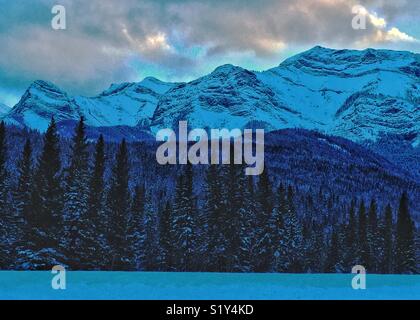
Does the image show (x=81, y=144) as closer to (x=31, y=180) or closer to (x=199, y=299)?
(x=31, y=180)

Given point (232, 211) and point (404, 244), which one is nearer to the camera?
point (232, 211)

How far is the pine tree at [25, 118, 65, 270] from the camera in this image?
216 ft

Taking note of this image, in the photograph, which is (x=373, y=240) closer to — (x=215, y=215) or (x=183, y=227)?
(x=215, y=215)

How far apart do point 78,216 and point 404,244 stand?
49.2m

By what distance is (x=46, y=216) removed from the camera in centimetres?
6875

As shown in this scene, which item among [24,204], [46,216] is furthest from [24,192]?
[46,216]

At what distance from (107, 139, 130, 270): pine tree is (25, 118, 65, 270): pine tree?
7.40m

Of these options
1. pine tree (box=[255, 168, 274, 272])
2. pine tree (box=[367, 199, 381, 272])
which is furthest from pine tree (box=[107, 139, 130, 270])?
pine tree (box=[367, 199, 381, 272])

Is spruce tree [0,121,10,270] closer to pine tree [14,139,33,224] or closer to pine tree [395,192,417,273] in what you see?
pine tree [14,139,33,224]

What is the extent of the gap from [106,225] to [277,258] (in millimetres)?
22690
